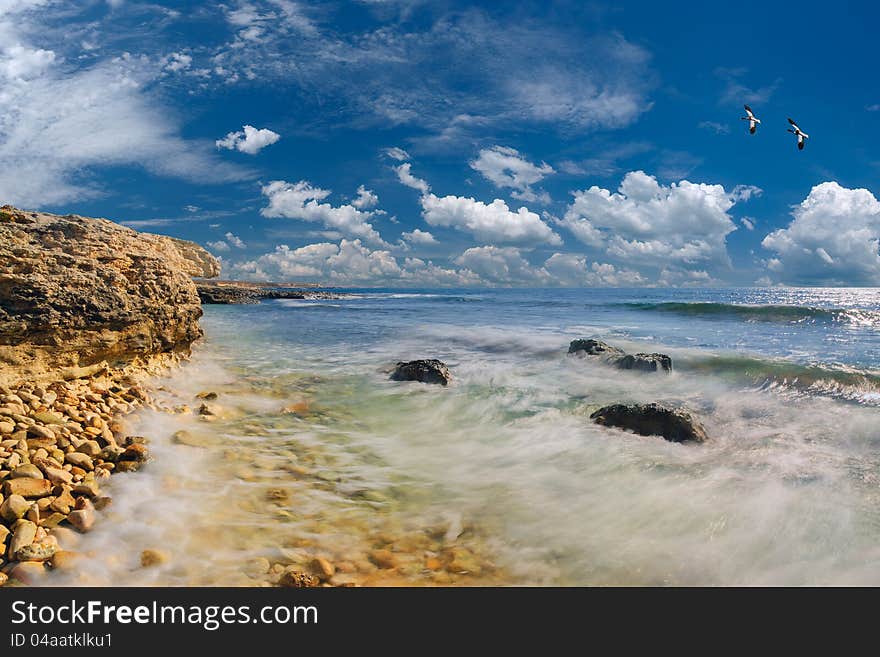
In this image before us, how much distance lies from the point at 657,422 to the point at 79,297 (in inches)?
357

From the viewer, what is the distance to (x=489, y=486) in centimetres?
493

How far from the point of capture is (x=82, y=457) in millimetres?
4293

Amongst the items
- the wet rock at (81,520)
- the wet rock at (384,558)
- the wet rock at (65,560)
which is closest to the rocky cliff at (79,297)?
the wet rock at (81,520)

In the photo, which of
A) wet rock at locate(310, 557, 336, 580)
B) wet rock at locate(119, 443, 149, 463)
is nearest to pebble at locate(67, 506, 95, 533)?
wet rock at locate(119, 443, 149, 463)

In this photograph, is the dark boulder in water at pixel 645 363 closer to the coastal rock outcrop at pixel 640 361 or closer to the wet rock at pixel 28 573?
the coastal rock outcrop at pixel 640 361

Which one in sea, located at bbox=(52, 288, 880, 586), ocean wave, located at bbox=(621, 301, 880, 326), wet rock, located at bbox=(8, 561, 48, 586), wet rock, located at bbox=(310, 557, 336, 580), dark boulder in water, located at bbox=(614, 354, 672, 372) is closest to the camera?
wet rock, located at bbox=(8, 561, 48, 586)

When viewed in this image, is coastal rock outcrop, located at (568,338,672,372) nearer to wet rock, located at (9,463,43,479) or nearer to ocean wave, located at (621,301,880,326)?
wet rock, located at (9,463,43,479)

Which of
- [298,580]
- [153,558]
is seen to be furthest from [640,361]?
[153,558]

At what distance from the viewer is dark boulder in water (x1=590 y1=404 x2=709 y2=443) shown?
21.7 feet

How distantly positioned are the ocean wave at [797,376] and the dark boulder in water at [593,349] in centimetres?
183

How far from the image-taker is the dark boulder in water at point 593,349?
44.2ft

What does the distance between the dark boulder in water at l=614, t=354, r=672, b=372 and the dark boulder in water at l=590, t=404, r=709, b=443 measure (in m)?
5.10
